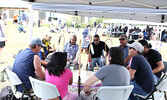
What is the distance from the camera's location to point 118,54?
200 centimetres

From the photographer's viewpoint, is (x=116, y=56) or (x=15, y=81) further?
(x=15, y=81)

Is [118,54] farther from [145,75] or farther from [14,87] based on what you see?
[14,87]

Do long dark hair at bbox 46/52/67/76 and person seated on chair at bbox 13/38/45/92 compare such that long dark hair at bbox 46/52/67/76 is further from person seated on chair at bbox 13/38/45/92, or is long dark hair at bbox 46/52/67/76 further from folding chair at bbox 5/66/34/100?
folding chair at bbox 5/66/34/100

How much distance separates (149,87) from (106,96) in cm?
77

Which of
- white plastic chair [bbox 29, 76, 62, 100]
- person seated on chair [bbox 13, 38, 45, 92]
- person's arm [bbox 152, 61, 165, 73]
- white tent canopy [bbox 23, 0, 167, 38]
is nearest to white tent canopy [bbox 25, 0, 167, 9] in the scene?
white tent canopy [bbox 23, 0, 167, 38]

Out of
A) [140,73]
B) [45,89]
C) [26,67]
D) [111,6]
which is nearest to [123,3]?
[111,6]

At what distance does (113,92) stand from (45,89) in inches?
29.5

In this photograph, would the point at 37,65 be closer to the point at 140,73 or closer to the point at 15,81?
the point at 15,81

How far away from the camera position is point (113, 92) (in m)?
1.97

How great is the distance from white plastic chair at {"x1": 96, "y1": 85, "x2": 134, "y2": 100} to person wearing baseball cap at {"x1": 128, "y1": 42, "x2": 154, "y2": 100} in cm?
40

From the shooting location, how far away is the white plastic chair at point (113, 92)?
1.92 meters

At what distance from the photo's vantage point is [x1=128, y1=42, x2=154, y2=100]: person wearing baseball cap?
233cm

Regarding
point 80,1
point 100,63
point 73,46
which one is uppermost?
point 80,1

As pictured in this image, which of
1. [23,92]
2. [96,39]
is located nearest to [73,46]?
[96,39]
